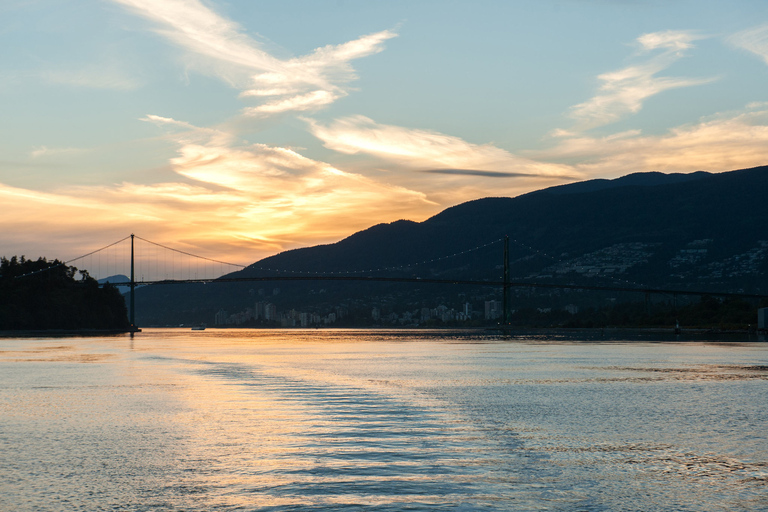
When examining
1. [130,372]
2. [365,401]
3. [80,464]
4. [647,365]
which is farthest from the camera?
[647,365]

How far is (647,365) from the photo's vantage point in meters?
37.7

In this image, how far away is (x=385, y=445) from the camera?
43.4 ft

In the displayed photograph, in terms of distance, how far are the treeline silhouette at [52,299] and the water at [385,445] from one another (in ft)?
335

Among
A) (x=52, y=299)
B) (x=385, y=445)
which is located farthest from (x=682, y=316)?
(x=385, y=445)

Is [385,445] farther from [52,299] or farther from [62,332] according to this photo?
[62,332]

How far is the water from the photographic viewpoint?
9547 mm

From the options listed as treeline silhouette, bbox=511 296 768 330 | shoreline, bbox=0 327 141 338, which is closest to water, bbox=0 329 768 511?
treeline silhouette, bbox=511 296 768 330

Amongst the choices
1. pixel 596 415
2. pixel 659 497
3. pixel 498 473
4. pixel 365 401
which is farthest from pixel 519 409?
pixel 659 497

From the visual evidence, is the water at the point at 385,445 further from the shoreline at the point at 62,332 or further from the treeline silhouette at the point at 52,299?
the treeline silhouette at the point at 52,299

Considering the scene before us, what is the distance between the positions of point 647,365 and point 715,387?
520 inches

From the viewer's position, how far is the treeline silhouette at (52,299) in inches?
4737

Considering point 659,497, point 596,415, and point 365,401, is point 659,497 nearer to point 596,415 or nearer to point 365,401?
point 596,415

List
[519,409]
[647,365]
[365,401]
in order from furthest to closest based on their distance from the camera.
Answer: [647,365] < [365,401] < [519,409]

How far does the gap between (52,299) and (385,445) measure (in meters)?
123
